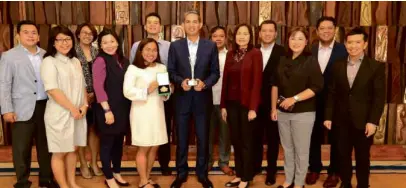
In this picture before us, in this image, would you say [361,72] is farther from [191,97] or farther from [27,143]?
[27,143]

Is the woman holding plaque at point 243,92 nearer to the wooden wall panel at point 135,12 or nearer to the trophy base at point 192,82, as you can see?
the trophy base at point 192,82

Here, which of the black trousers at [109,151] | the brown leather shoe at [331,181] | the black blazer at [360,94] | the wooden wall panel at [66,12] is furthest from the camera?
the wooden wall panel at [66,12]

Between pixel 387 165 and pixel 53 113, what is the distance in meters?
3.14

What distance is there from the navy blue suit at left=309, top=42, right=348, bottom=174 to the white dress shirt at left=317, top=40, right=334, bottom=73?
36 millimetres

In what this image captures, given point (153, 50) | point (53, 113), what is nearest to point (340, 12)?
point (153, 50)

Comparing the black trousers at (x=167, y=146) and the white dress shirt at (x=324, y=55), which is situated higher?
the white dress shirt at (x=324, y=55)

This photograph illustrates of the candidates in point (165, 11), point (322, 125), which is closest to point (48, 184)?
point (165, 11)

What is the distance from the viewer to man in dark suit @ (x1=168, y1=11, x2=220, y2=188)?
10.2 ft

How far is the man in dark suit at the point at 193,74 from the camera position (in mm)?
3094

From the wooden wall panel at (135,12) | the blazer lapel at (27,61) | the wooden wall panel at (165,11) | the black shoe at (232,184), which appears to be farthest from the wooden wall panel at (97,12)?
the black shoe at (232,184)

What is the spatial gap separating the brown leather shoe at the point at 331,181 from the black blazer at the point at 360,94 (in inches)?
25.9

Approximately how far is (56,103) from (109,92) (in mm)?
391

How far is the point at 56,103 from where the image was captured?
114 inches

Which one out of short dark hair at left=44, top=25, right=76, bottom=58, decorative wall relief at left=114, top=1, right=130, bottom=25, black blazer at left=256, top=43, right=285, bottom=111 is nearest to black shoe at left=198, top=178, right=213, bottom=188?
black blazer at left=256, top=43, right=285, bottom=111
